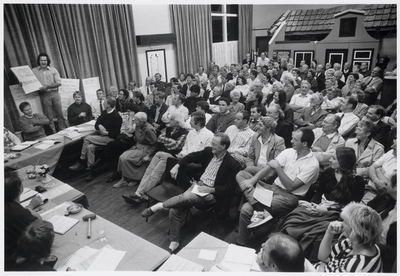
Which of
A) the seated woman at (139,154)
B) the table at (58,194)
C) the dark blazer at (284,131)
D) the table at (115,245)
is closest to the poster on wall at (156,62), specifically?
the seated woman at (139,154)

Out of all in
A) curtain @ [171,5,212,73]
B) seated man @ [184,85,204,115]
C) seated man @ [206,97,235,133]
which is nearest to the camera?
seated man @ [206,97,235,133]

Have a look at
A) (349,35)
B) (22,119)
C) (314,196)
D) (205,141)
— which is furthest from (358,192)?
(349,35)

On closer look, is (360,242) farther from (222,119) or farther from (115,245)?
(222,119)

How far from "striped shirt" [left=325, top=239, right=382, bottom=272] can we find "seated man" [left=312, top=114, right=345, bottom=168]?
142cm

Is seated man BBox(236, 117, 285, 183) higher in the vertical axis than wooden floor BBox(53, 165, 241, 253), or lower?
higher

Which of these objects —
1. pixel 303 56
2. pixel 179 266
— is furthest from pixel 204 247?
pixel 303 56

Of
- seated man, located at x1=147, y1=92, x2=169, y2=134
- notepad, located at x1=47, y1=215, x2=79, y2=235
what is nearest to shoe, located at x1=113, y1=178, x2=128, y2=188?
seated man, located at x1=147, y1=92, x2=169, y2=134

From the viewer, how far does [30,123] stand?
4410 mm

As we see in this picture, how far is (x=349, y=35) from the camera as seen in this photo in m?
8.32

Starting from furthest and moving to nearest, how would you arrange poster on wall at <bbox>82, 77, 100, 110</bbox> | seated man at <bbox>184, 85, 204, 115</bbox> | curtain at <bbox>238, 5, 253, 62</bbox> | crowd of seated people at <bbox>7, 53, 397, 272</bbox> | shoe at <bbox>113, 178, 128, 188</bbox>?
1. curtain at <bbox>238, 5, 253, 62</bbox>
2. poster on wall at <bbox>82, 77, 100, 110</bbox>
3. seated man at <bbox>184, 85, 204, 115</bbox>
4. shoe at <bbox>113, 178, 128, 188</bbox>
5. crowd of seated people at <bbox>7, 53, 397, 272</bbox>

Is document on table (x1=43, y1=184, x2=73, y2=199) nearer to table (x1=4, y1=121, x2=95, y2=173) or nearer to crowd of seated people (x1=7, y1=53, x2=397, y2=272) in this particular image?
crowd of seated people (x1=7, y1=53, x2=397, y2=272)

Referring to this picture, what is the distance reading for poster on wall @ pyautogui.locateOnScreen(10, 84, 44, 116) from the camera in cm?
515

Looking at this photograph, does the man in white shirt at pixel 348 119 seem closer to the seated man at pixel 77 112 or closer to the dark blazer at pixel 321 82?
the dark blazer at pixel 321 82

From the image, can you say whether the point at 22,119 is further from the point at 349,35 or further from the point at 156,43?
the point at 349,35
